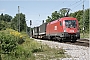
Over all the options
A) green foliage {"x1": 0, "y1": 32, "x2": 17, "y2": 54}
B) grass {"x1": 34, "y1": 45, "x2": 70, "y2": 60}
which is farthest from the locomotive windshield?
green foliage {"x1": 0, "y1": 32, "x2": 17, "y2": 54}

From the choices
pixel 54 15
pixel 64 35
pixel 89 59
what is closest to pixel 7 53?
pixel 89 59

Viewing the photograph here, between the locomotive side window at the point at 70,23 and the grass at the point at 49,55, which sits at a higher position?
the locomotive side window at the point at 70,23

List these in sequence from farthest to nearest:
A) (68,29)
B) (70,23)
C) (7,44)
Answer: (70,23), (68,29), (7,44)

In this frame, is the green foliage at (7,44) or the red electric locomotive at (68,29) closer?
the green foliage at (7,44)

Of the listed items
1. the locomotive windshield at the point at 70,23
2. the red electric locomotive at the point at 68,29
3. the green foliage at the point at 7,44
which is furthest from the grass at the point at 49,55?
the locomotive windshield at the point at 70,23

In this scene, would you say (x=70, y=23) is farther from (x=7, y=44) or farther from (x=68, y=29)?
(x=7, y=44)

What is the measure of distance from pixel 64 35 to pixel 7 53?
524 inches

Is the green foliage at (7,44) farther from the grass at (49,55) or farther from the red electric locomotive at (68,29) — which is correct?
the red electric locomotive at (68,29)

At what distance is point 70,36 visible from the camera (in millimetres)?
23672

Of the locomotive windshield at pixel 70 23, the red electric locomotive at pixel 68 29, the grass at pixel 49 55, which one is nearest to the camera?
the grass at pixel 49 55

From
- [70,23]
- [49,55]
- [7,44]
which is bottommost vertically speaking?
[49,55]

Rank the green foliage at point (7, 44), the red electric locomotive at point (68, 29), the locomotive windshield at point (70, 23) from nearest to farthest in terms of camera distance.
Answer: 1. the green foliage at point (7, 44)
2. the red electric locomotive at point (68, 29)
3. the locomotive windshield at point (70, 23)

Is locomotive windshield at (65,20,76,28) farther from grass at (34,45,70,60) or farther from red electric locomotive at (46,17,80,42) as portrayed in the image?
grass at (34,45,70,60)

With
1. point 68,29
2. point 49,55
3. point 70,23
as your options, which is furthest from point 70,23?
point 49,55
